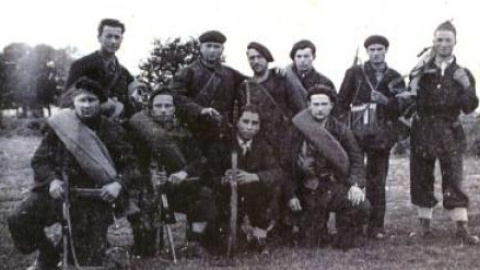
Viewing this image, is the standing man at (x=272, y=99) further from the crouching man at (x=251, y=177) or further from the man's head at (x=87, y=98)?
the man's head at (x=87, y=98)

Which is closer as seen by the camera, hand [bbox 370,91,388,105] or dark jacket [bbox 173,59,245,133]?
Result: dark jacket [bbox 173,59,245,133]

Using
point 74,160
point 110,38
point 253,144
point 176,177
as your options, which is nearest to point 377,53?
point 253,144

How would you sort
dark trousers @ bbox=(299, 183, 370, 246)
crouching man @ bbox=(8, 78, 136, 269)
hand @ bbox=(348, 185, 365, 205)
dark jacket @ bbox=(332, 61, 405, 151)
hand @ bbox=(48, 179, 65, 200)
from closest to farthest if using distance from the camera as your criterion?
hand @ bbox=(48, 179, 65, 200), crouching man @ bbox=(8, 78, 136, 269), hand @ bbox=(348, 185, 365, 205), dark trousers @ bbox=(299, 183, 370, 246), dark jacket @ bbox=(332, 61, 405, 151)

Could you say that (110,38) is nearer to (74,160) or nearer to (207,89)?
(207,89)

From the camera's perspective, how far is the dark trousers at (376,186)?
7168 millimetres

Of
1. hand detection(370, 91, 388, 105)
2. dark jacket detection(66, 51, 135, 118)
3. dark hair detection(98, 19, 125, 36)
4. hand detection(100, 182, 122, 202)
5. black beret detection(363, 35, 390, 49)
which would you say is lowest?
hand detection(100, 182, 122, 202)

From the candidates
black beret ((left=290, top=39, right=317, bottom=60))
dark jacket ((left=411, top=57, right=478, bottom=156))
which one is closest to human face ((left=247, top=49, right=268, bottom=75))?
black beret ((left=290, top=39, right=317, bottom=60))

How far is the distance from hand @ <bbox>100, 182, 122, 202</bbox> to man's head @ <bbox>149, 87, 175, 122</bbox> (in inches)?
43.0

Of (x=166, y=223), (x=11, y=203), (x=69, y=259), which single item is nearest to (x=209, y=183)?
(x=166, y=223)

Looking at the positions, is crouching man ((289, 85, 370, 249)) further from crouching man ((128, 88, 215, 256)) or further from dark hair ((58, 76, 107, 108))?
dark hair ((58, 76, 107, 108))

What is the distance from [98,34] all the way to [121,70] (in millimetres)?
454

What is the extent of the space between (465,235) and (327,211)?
1.53 meters

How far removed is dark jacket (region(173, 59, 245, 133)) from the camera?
6.89 meters

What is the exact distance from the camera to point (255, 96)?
710 centimetres
